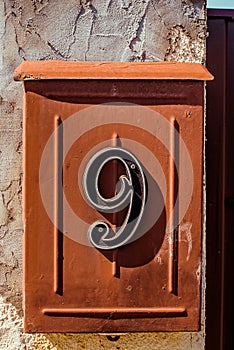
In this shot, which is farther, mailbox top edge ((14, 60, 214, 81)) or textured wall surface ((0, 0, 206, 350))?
textured wall surface ((0, 0, 206, 350))

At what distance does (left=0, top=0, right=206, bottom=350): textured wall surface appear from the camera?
1753 mm

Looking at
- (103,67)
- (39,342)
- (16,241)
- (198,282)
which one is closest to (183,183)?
(198,282)

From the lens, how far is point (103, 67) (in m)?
1.60

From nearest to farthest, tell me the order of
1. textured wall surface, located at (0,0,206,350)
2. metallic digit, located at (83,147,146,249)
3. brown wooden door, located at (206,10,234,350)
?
metallic digit, located at (83,147,146,249)
textured wall surface, located at (0,0,206,350)
brown wooden door, located at (206,10,234,350)

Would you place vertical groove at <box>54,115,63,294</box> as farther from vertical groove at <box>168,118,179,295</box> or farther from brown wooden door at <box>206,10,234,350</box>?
brown wooden door at <box>206,10,234,350</box>

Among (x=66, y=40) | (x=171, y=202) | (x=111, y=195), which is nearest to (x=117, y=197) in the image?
(x=111, y=195)

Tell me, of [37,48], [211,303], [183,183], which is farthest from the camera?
[211,303]

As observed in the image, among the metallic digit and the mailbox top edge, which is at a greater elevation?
the mailbox top edge

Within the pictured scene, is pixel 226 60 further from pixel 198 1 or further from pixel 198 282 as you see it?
pixel 198 282

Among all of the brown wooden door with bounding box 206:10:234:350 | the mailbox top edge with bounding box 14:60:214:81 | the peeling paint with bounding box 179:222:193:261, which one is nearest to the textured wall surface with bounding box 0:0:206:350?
the mailbox top edge with bounding box 14:60:214:81

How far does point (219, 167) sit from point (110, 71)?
646 millimetres

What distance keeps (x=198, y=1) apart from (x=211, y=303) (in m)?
1.02

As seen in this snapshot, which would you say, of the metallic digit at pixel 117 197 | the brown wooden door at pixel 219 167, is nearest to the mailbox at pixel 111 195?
the metallic digit at pixel 117 197

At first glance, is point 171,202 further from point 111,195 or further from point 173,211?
point 111,195
